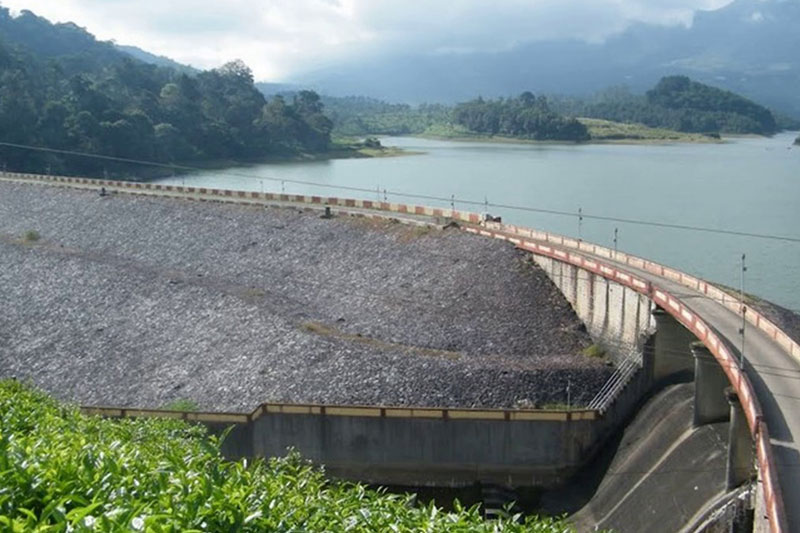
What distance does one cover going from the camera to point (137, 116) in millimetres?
88188

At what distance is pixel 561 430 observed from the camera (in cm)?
2108

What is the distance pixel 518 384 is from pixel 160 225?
28892 millimetres

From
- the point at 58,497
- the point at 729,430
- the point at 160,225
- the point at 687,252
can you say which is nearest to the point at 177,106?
the point at 160,225

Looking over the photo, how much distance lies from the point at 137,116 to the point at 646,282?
7298cm

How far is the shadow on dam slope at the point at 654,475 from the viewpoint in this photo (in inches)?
691

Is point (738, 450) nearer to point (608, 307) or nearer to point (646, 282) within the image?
point (646, 282)

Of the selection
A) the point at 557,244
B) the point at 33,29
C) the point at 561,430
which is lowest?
the point at 561,430

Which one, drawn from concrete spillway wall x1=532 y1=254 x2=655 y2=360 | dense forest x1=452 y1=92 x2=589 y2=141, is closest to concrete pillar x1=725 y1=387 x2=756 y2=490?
concrete spillway wall x1=532 y1=254 x2=655 y2=360

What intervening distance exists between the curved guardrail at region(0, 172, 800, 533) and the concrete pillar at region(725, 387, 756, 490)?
1.65 feet

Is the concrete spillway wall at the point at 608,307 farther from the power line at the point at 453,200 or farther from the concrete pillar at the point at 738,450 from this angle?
the power line at the point at 453,200

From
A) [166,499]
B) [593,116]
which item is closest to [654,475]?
[166,499]

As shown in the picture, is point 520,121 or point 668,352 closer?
point 668,352

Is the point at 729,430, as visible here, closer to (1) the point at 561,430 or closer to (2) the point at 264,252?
(1) the point at 561,430

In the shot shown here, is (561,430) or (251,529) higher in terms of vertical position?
(251,529)
